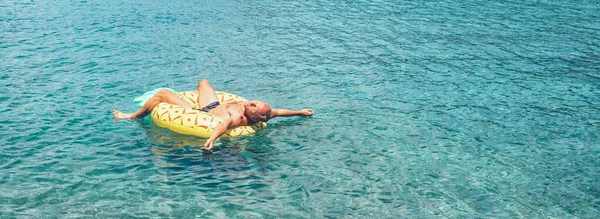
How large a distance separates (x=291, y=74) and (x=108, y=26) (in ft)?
24.0

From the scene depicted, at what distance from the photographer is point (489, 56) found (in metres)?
14.3

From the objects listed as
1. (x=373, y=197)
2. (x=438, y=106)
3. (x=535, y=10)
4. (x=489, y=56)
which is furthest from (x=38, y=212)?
(x=535, y=10)

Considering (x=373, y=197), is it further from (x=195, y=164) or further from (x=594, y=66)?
(x=594, y=66)

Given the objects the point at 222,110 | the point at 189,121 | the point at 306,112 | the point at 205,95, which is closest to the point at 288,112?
the point at 306,112

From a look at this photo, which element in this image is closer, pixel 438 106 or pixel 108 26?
pixel 438 106

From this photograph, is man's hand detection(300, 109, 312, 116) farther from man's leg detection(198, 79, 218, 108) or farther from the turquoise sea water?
man's leg detection(198, 79, 218, 108)

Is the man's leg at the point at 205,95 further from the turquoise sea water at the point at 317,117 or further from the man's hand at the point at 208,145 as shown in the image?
the man's hand at the point at 208,145

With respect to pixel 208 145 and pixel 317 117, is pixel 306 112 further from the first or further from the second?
pixel 208 145

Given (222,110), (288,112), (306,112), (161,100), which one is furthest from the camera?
(306,112)

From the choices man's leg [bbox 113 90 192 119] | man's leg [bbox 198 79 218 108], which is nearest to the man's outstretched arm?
man's leg [bbox 198 79 218 108]

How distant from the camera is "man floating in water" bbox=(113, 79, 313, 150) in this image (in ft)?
27.8

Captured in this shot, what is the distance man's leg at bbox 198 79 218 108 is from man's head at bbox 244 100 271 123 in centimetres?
87

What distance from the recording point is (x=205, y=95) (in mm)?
9523

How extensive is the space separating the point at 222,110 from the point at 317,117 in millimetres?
1818
